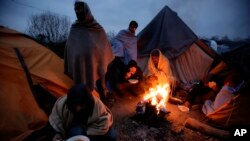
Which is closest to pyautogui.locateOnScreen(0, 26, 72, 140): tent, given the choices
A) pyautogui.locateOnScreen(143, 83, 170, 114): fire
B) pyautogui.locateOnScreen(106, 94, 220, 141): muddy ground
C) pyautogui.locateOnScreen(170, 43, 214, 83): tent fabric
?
pyautogui.locateOnScreen(106, 94, 220, 141): muddy ground

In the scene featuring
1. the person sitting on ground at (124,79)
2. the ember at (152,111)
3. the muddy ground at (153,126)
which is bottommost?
the muddy ground at (153,126)

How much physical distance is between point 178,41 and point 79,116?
497 centimetres

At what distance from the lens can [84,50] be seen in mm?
4043

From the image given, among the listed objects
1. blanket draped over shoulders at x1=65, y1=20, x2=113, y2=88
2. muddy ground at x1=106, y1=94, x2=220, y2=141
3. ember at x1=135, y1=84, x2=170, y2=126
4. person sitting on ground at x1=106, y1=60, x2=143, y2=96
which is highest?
blanket draped over shoulders at x1=65, y1=20, x2=113, y2=88

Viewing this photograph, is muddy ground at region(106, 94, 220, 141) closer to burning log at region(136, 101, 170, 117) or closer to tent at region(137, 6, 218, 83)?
burning log at region(136, 101, 170, 117)

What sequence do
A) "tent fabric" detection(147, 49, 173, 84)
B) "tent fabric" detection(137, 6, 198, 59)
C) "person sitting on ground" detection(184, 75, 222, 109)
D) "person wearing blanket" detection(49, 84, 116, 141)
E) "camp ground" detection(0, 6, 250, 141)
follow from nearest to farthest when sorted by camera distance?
1. "person wearing blanket" detection(49, 84, 116, 141)
2. "camp ground" detection(0, 6, 250, 141)
3. "person sitting on ground" detection(184, 75, 222, 109)
4. "tent fabric" detection(147, 49, 173, 84)
5. "tent fabric" detection(137, 6, 198, 59)

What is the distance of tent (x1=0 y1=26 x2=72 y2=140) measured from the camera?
2959 millimetres

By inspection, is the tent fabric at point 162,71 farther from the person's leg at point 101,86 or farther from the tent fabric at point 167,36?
the person's leg at point 101,86

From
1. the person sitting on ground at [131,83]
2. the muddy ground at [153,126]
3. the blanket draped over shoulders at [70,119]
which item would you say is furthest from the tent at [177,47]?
the blanket draped over shoulders at [70,119]

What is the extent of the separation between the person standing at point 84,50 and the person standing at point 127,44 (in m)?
2.00

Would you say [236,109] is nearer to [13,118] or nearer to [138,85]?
[138,85]

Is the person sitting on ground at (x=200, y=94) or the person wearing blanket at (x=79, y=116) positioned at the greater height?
the person wearing blanket at (x=79, y=116)

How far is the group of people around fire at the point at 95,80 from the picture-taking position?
7.62ft

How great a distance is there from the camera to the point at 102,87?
4.62m
